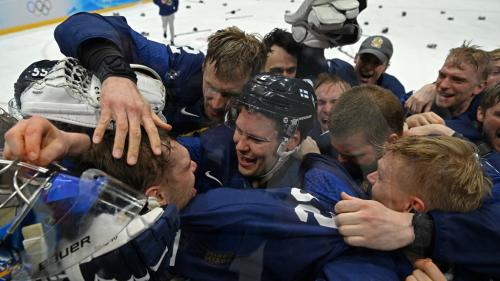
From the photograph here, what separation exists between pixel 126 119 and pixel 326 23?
0.73 meters

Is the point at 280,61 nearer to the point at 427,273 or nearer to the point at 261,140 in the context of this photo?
the point at 261,140

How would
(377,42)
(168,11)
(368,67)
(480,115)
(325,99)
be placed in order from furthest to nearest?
1. (168,11)
2. (377,42)
3. (368,67)
4. (480,115)
5. (325,99)

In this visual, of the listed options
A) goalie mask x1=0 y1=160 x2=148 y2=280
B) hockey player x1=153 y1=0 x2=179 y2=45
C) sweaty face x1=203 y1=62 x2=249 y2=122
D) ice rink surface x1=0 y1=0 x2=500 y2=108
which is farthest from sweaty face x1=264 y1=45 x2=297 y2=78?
hockey player x1=153 y1=0 x2=179 y2=45

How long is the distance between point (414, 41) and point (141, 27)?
3080 mm

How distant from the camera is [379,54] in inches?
67.5

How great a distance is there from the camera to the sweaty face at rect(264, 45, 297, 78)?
1070 mm

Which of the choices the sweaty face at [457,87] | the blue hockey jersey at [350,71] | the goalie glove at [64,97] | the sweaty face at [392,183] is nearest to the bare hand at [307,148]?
the sweaty face at [392,183]

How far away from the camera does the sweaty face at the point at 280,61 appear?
42.1 inches

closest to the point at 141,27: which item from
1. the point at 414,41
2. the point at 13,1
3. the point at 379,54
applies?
the point at 13,1

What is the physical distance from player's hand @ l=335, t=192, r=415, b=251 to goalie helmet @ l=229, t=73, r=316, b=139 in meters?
0.14

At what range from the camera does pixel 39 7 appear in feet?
12.7

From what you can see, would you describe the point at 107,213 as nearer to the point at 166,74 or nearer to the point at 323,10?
the point at 166,74

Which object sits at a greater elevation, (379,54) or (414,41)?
(379,54)

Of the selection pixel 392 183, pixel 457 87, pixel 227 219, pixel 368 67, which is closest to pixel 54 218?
pixel 227 219
